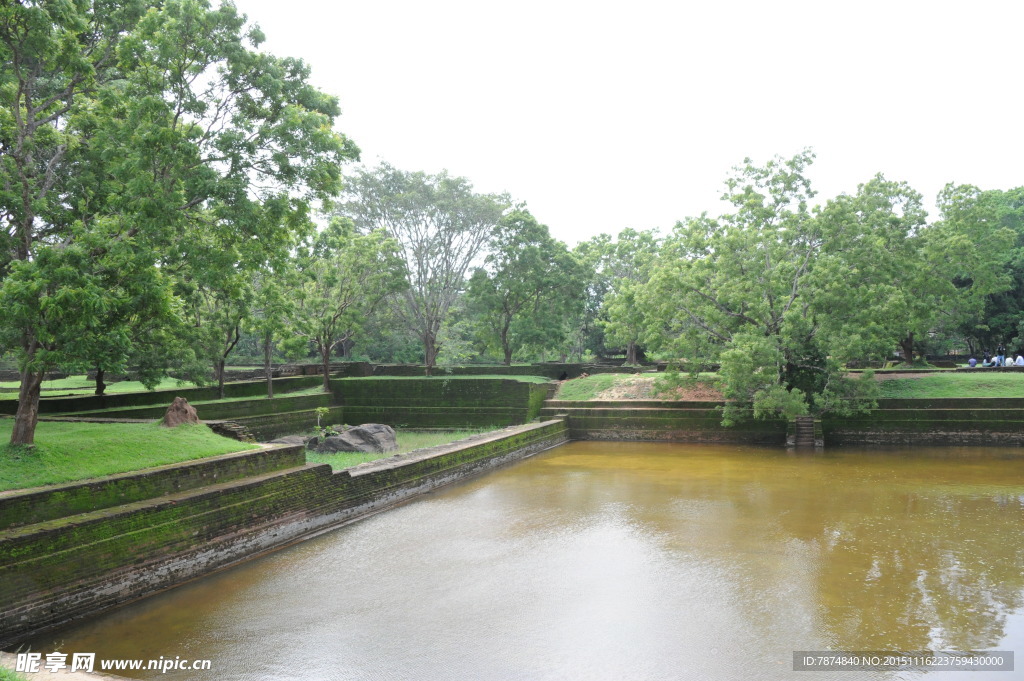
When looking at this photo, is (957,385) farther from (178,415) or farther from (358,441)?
(178,415)

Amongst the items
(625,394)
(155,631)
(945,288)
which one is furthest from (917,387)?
(155,631)

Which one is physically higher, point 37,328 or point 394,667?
point 37,328

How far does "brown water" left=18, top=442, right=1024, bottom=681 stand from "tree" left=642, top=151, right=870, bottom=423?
14.9 ft

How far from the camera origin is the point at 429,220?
22.6 metres

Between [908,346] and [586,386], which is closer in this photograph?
[586,386]

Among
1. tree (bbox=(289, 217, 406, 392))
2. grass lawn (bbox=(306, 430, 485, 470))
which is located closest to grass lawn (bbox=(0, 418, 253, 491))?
grass lawn (bbox=(306, 430, 485, 470))

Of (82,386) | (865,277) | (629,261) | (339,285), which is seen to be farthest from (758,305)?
(82,386)

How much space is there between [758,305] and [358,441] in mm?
9227

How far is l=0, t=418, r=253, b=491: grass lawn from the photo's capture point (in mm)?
6004

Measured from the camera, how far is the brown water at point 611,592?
460 cm

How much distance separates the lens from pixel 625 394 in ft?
59.1

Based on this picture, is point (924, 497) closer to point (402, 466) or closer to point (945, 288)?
point (402, 466)

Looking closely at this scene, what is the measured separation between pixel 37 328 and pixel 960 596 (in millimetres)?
8494

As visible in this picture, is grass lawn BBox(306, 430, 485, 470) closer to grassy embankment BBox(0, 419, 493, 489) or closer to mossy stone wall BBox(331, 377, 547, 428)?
mossy stone wall BBox(331, 377, 547, 428)
